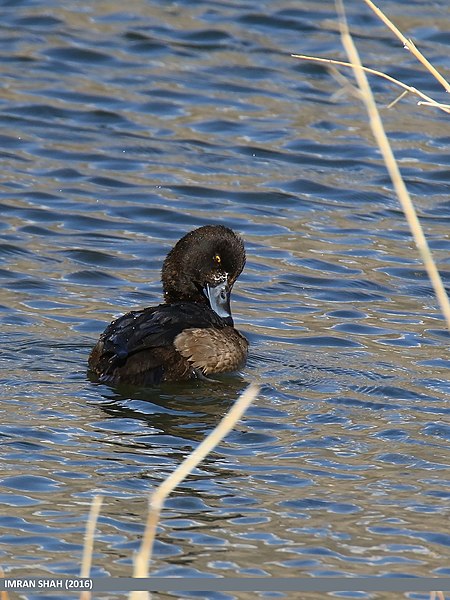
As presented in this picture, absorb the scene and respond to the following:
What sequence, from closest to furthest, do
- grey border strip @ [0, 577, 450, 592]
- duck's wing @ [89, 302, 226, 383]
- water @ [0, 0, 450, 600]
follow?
1. grey border strip @ [0, 577, 450, 592]
2. water @ [0, 0, 450, 600]
3. duck's wing @ [89, 302, 226, 383]

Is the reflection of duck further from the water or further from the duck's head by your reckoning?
the water

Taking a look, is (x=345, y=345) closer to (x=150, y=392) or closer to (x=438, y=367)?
(x=438, y=367)

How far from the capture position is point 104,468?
639 centimetres

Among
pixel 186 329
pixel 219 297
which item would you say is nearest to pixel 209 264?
pixel 219 297

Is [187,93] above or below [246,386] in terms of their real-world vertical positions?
above

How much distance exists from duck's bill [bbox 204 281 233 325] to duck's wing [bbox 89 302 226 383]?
804mm

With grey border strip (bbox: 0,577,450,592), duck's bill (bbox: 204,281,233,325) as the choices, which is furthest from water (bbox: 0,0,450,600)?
duck's bill (bbox: 204,281,233,325)

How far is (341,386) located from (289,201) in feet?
13.3

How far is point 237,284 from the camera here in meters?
10.1

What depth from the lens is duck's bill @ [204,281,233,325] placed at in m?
8.79

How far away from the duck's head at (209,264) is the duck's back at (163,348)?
2.12 feet

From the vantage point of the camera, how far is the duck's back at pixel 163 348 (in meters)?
7.66

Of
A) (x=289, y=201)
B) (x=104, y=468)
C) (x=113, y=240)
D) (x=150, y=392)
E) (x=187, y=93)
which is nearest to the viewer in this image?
(x=104, y=468)

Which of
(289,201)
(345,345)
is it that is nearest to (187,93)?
(289,201)
